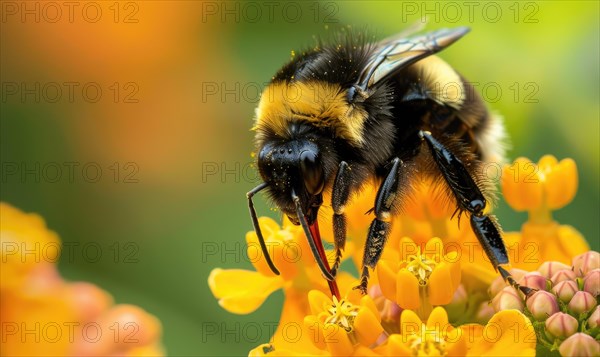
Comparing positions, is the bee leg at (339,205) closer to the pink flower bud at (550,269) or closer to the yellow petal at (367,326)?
the yellow petal at (367,326)

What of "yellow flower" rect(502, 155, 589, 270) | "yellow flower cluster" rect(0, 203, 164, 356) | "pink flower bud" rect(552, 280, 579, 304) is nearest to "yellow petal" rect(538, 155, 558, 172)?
"yellow flower" rect(502, 155, 589, 270)

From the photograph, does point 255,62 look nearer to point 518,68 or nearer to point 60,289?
point 518,68

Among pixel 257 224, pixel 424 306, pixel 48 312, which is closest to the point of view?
pixel 424 306

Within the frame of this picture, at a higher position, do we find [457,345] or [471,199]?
[471,199]

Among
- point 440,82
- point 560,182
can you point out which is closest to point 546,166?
point 560,182

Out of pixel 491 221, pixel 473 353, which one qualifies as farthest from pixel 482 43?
pixel 473 353

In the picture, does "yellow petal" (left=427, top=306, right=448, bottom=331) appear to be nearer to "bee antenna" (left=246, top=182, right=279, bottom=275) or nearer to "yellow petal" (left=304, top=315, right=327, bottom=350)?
"yellow petal" (left=304, top=315, right=327, bottom=350)

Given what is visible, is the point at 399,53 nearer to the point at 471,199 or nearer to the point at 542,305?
the point at 471,199
